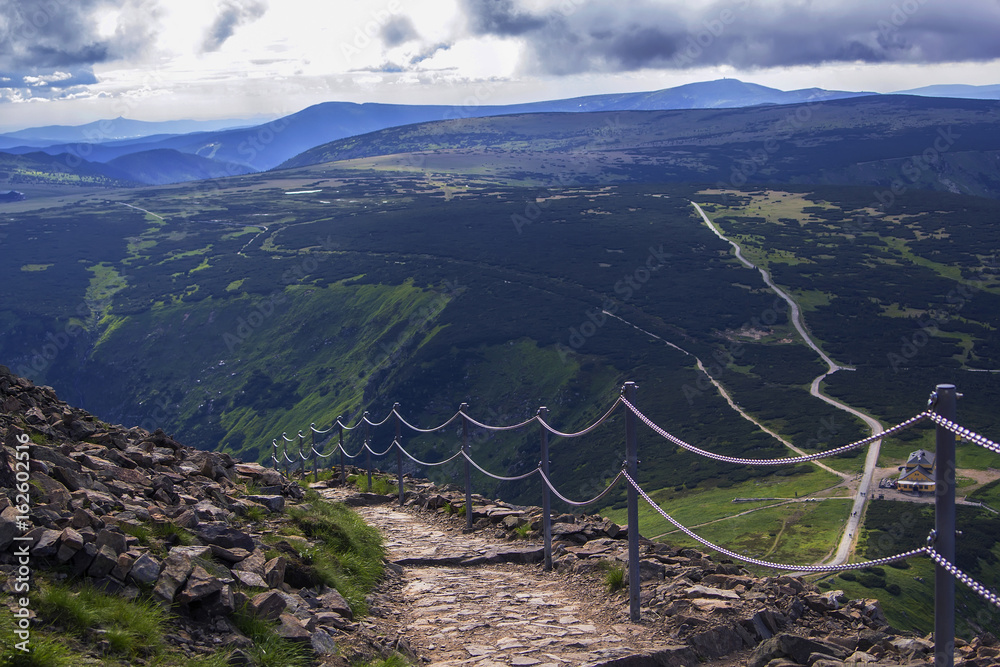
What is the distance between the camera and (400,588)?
33.6 feet

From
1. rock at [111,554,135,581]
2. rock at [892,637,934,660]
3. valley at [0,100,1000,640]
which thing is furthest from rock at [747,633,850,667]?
valley at [0,100,1000,640]

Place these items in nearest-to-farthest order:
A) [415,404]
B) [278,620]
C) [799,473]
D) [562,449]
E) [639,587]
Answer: [278,620] < [639,587] < [799,473] < [562,449] < [415,404]

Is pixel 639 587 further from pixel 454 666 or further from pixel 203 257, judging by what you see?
pixel 203 257

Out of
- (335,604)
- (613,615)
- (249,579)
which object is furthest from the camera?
(613,615)

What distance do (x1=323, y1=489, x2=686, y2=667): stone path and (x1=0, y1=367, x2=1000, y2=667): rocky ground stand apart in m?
0.03

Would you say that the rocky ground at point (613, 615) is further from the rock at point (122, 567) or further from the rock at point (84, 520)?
the rock at point (84, 520)

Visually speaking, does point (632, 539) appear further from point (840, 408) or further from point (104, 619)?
point (840, 408)

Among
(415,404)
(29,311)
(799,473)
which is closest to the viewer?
(799,473)

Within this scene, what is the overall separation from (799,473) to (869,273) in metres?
73.8

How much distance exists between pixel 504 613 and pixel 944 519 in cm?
511

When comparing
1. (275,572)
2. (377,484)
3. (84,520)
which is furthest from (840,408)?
(84,520)

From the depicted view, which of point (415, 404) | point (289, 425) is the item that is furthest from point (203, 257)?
point (415, 404)

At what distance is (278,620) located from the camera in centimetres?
680

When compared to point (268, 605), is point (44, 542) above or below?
above
